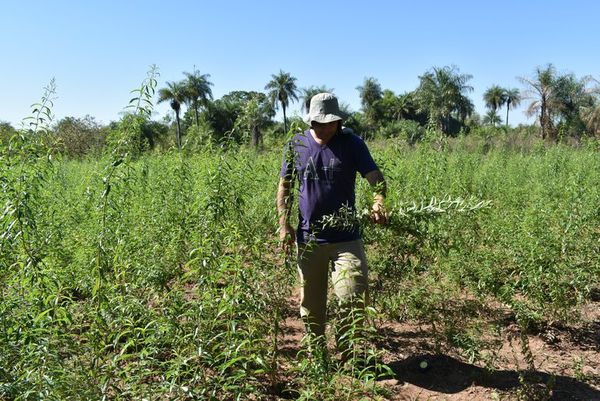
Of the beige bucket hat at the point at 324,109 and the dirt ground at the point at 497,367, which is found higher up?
the beige bucket hat at the point at 324,109

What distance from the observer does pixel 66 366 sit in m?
2.09

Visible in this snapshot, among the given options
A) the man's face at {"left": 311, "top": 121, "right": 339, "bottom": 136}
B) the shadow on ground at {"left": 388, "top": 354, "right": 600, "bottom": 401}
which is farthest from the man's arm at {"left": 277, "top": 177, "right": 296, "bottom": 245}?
the shadow on ground at {"left": 388, "top": 354, "right": 600, "bottom": 401}

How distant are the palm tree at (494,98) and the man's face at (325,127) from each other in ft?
241

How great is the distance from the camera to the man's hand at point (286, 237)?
A: 285 centimetres

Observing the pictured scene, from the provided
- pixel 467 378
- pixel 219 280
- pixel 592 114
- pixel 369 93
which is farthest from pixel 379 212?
pixel 369 93

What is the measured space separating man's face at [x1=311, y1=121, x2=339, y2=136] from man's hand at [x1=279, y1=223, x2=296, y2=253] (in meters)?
A: 0.67

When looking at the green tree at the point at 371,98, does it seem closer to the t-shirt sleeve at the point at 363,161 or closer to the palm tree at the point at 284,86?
the palm tree at the point at 284,86

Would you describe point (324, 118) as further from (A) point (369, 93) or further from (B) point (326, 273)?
(A) point (369, 93)

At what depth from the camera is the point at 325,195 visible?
9.87 feet

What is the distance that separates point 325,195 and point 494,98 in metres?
74.7

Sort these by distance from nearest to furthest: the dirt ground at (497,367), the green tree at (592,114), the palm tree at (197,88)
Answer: the dirt ground at (497,367) < the green tree at (592,114) < the palm tree at (197,88)

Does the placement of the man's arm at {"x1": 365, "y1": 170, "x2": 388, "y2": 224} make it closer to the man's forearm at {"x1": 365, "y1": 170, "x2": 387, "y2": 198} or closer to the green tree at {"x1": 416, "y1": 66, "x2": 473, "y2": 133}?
the man's forearm at {"x1": 365, "y1": 170, "x2": 387, "y2": 198}

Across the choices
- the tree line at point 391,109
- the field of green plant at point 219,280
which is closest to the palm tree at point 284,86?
the tree line at point 391,109

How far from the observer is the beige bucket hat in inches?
116
